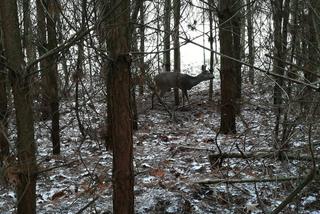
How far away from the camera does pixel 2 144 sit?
7809mm

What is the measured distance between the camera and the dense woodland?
153 inches

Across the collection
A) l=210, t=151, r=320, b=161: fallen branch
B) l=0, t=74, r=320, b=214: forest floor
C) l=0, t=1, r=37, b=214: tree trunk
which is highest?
l=0, t=1, r=37, b=214: tree trunk

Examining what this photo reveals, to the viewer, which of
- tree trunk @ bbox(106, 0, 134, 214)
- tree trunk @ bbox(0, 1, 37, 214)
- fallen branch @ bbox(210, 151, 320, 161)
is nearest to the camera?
tree trunk @ bbox(0, 1, 37, 214)

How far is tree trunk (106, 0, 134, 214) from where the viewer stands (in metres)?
4.47

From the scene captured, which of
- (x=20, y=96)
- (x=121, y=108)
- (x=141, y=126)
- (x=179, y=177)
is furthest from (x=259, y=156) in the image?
(x=141, y=126)

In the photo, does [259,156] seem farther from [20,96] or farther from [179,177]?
[179,177]

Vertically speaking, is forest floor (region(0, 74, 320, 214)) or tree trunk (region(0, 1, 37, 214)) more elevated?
tree trunk (region(0, 1, 37, 214))

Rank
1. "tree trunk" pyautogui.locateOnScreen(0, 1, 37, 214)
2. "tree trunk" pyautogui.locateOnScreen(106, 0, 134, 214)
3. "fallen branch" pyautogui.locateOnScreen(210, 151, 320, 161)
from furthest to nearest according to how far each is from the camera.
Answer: "fallen branch" pyautogui.locateOnScreen(210, 151, 320, 161) < "tree trunk" pyautogui.locateOnScreen(106, 0, 134, 214) < "tree trunk" pyautogui.locateOnScreen(0, 1, 37, 214)

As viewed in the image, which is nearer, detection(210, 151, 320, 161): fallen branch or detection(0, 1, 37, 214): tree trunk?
detection(0, 1, 37, 214): tree trunk

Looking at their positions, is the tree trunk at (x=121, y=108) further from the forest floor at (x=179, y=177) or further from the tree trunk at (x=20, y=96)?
the tree trunk at (x=20, y=96)

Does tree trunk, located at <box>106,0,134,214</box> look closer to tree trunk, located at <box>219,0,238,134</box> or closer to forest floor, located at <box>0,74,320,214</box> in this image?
forest floor, located at <box>0,74,320,214</box>

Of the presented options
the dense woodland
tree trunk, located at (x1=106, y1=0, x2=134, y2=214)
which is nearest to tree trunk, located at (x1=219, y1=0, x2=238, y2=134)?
the dense woodland

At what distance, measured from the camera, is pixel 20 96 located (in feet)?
12.5

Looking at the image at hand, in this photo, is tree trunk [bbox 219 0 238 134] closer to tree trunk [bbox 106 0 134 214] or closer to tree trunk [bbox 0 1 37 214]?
tree trunk [bbox 106 0 134 214]
